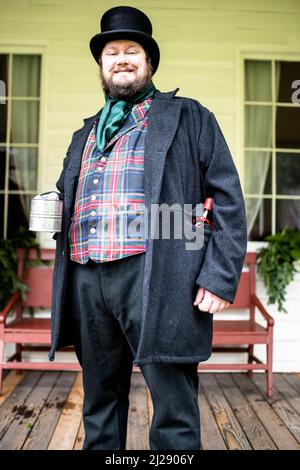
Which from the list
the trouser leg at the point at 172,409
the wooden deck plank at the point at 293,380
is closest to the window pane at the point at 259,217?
the wooden deck plank at the point at 293,380

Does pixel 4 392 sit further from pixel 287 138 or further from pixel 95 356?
pixel 287 138

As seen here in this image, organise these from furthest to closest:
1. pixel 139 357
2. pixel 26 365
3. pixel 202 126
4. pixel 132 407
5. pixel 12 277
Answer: pixel 12 277 → pixel 26 365 → pixel 132 407 → pixel 202 126 → pixel 139 357

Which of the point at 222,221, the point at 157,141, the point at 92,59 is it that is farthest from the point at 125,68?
the point at 92,59

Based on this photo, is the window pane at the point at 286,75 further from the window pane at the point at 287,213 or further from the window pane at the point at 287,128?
the window pane at the point at 287,213

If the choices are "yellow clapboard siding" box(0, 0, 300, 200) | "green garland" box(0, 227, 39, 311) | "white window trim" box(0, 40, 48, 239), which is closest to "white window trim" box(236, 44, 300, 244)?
"yellow clapboard siding" box(0, 0, 300, 200)

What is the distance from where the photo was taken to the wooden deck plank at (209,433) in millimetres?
2201

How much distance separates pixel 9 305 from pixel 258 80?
9.10ft

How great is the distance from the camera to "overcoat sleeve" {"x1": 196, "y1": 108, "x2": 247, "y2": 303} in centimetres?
142

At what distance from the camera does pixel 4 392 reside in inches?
117

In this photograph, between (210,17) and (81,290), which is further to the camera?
(210,17)

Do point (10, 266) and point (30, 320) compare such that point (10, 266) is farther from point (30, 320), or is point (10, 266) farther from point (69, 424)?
point (69, 424)

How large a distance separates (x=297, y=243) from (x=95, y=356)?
2.40 meters

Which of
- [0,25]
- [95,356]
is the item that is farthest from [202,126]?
[0,25]

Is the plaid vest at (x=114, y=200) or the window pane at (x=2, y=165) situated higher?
the window pane at (x=2, y=165)
